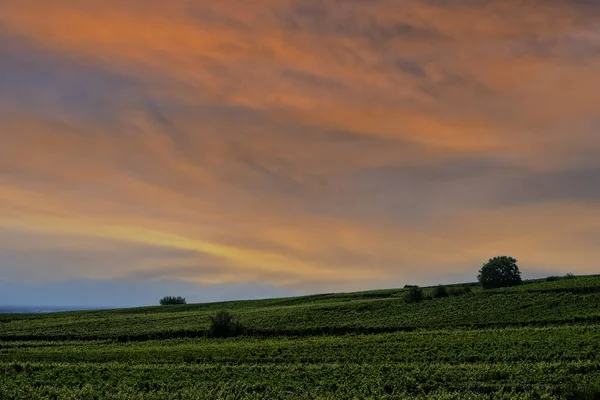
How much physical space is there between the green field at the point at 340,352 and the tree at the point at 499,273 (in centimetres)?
2025

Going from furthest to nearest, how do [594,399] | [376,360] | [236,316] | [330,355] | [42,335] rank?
[236,316]
[42,335]
[330,355]
[376,360]
[594,399]

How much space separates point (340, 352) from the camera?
58.3 m

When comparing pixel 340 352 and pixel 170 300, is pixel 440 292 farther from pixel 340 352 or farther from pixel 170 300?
pixel 170 300

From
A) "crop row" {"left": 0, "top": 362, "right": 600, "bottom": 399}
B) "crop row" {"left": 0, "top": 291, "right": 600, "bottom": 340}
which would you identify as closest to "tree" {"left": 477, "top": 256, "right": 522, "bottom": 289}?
"crop row" {"left": 0, "top": 291, "right": 600, "bottom": 340}

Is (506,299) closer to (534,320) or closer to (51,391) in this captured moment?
(534,320)

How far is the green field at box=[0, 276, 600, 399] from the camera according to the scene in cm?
4122

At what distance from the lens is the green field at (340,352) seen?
41.2 m

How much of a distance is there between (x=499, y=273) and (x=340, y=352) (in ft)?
239

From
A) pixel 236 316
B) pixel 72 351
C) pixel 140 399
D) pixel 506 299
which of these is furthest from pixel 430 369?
pixel 236 316

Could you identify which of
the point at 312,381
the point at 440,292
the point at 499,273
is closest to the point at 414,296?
the point at 440,292

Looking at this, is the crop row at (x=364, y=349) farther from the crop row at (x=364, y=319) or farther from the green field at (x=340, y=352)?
the crop row at (x=364, y=319)

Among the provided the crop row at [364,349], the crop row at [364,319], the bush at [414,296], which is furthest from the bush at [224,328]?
the bush at [414,296]

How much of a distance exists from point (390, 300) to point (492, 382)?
61.1 meters

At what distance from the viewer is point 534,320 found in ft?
240
